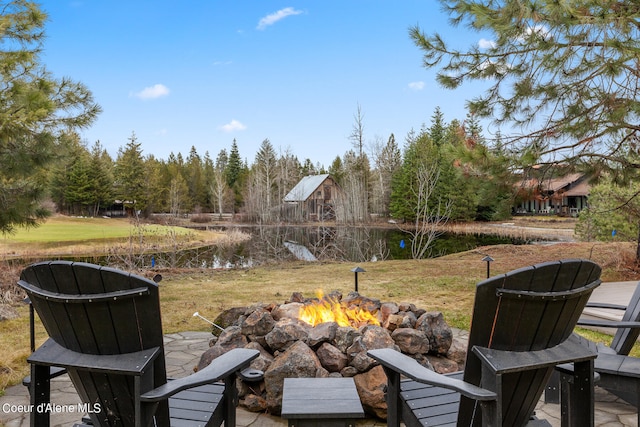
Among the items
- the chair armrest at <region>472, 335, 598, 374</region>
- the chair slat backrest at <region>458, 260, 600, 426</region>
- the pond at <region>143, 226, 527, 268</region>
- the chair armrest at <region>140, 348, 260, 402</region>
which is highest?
the chair slat backrest at <region>458, 260, 600, 426</region>

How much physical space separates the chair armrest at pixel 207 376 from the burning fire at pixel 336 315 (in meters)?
1.48

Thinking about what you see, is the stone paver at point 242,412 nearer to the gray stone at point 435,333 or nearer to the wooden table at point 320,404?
the wooden table at point 320,404

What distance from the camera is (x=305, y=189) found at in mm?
33656

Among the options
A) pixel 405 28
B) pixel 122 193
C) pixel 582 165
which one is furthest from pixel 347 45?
pixel 122 193

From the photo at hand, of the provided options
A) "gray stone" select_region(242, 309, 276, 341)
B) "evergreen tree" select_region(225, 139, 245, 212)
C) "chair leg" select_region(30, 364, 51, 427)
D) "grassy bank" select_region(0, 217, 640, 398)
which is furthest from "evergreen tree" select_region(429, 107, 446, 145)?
"chair leg" select_region(30, 364, 51, 427)

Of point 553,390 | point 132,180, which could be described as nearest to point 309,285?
→ point 553,390

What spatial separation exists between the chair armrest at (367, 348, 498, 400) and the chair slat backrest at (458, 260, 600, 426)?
107 mm

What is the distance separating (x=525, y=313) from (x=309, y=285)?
244 inches

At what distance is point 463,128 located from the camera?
20.8 feet

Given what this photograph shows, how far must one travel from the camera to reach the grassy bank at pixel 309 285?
185 inches

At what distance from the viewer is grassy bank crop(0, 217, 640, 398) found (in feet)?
15.5

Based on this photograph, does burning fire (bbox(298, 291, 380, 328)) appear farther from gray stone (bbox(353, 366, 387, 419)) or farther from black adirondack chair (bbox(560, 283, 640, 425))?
black adirondack chair (bbox(560, 283, 640, 425))

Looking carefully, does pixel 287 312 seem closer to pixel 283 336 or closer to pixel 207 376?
pixel 283 336

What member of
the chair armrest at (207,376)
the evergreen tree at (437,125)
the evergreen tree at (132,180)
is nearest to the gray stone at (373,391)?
the chair armrest at (207,376)
